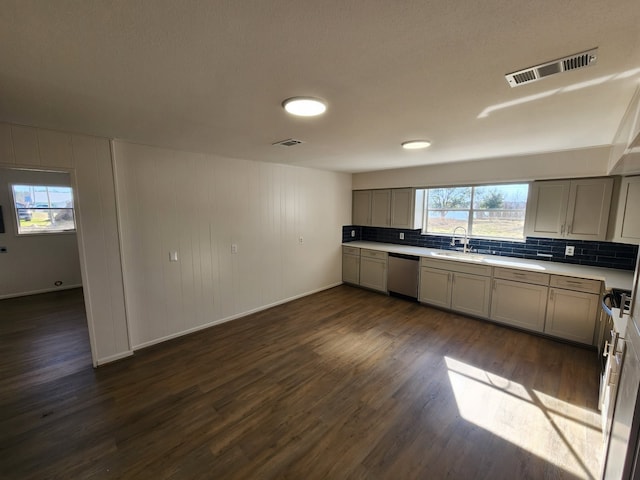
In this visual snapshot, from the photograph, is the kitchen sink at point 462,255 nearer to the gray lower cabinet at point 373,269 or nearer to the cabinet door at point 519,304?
the cabinet door at point 519,304

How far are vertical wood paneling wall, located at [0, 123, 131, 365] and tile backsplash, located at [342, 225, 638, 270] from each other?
474 cm

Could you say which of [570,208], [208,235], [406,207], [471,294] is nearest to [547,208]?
[570,208]

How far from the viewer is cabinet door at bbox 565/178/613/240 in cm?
312

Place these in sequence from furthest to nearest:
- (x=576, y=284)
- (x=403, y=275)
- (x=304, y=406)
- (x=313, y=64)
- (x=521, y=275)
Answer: (x=403, y=275) → (x=521, y=275) → (x=576, y=284) → (x=304, y=406) → (x=313, y=64)

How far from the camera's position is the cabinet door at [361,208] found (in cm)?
554

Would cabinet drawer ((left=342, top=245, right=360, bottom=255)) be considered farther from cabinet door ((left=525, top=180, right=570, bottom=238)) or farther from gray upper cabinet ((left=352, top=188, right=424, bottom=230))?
cabinet door ((left=525, top=180, right=570, bottom=238))

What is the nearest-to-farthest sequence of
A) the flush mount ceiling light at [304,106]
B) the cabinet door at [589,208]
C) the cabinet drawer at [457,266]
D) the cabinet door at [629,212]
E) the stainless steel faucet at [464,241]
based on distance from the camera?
1. the flush mount ceiling light at [304,106]
2. the cabinet door at [629,212]
3. the cabinet door at [589,208]
4. the cabinet drawer at [457,266]
5. the stainless steel faucet at [464,241]

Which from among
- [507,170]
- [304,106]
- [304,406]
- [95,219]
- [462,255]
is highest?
[304,106]

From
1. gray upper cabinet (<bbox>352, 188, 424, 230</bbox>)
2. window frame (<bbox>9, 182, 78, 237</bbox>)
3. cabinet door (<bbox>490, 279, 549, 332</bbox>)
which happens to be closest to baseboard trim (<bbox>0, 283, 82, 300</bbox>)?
window frame (<bbox>9, 182, 78, 237</bbox>)

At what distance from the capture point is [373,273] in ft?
16.9

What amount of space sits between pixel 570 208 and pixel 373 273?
9.81 ft

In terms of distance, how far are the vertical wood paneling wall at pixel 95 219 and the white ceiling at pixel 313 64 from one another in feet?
0.67

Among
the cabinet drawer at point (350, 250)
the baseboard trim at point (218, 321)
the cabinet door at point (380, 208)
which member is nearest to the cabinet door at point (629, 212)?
the cabinet door at point (380, 208)

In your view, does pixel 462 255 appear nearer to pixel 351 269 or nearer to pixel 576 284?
pixel 576 284
